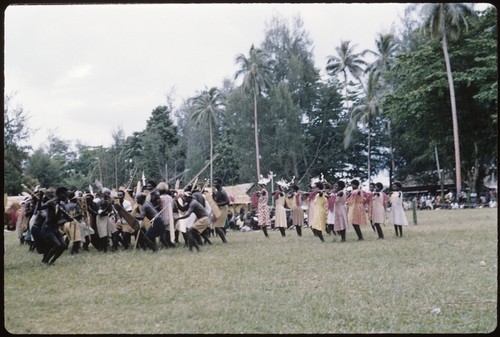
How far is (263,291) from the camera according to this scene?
273 inches

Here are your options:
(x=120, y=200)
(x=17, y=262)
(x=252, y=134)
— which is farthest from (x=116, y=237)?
(x=252, y=134)

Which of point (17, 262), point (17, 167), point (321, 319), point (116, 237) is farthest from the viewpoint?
point (116, 237)

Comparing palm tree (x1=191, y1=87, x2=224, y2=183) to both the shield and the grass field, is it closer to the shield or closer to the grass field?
the shield

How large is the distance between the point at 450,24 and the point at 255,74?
1032 cm

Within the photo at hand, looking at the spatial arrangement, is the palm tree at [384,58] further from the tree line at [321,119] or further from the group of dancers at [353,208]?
the group of dancers at [353,208]

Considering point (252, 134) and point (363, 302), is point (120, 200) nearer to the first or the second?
point (363, 302)

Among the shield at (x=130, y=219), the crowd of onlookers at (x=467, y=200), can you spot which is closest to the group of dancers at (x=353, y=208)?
the shield at (x=130, y=219)

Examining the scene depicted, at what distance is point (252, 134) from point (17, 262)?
1783 centimetres

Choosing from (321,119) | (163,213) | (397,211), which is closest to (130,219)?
(163,213)

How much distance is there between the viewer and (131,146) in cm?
1992

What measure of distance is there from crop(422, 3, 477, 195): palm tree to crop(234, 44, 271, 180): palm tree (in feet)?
28.5

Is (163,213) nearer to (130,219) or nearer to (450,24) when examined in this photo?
(130,219)

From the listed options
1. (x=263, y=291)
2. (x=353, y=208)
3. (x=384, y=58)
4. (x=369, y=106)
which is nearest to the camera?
(x=263, y=291)

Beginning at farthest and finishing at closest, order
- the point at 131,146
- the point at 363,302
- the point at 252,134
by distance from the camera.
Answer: the point at 252,134, the point at 131,146, the point at 363,302
